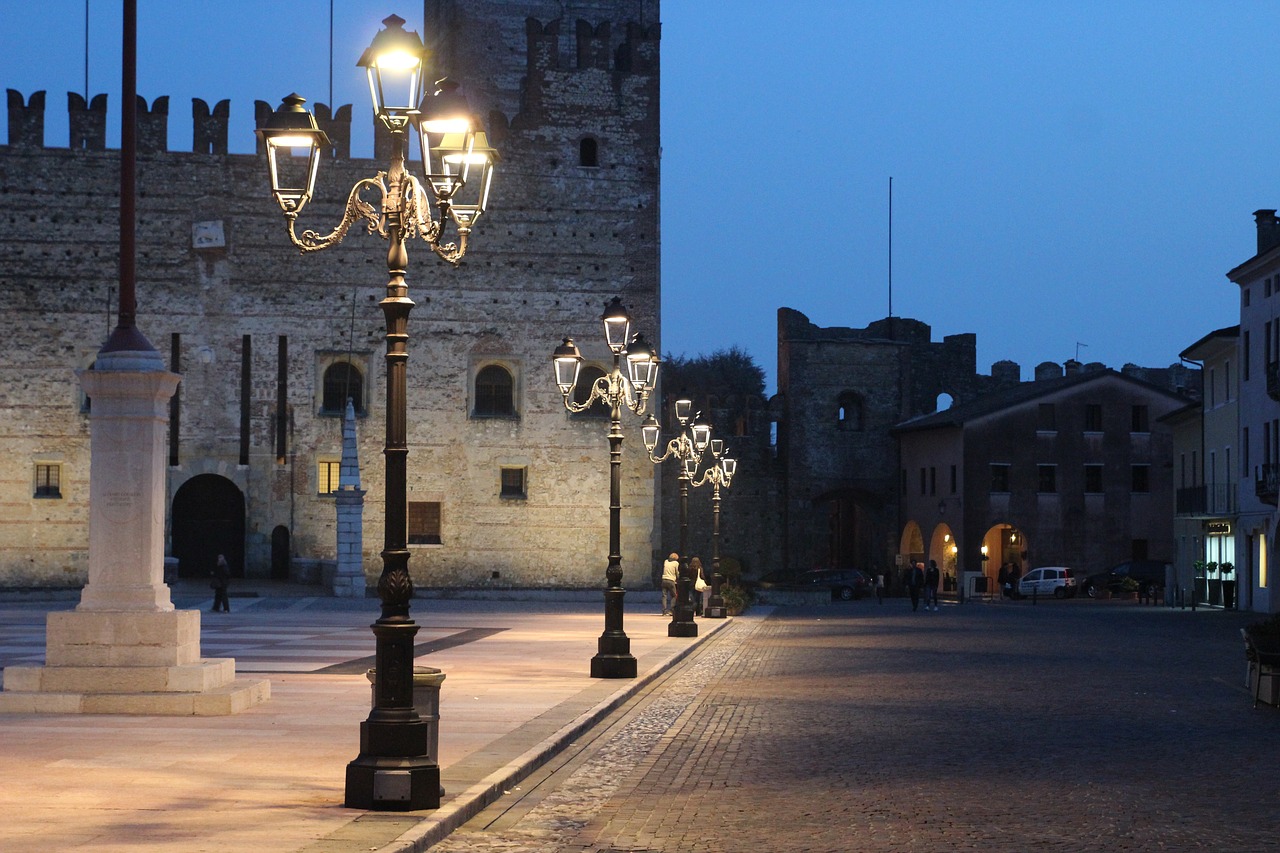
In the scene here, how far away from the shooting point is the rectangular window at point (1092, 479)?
63.5 m

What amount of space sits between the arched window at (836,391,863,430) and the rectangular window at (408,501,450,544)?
76.0 ft

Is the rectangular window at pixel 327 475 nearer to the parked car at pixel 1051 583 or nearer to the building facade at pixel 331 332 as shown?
the building facade at pixel 331 332

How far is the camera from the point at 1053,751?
12430 millimetres

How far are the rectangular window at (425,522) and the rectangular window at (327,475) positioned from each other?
2.26 metres

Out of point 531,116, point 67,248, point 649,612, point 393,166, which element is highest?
point 531,116

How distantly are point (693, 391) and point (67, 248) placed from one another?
2579 centimetres

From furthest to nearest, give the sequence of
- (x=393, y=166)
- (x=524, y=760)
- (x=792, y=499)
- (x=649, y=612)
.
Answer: (x=792, y=499), (x=649, y=612), (x=524, y=760), (x=393, y=166)

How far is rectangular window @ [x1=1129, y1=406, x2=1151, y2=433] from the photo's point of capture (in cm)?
6359

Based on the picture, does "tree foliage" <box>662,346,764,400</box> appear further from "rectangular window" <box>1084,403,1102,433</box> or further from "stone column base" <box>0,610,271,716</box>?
"stone column base" <box>0,610,271,716</box>

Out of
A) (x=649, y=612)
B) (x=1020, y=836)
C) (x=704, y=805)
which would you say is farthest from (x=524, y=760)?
(x=649, y=612)

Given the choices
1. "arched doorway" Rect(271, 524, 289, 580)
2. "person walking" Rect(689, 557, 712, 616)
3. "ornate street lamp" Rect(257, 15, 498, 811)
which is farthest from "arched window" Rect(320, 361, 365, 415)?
"ornate street lamp" Rect(257, 15, 498, 811)

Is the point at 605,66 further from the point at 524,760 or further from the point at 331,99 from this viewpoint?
the point at 524,760

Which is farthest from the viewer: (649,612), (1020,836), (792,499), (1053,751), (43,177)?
(792,499)

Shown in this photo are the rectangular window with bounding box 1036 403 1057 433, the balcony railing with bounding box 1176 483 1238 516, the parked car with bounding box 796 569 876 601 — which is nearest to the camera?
the balcony railing with bounding box 1176 483 1238 516
